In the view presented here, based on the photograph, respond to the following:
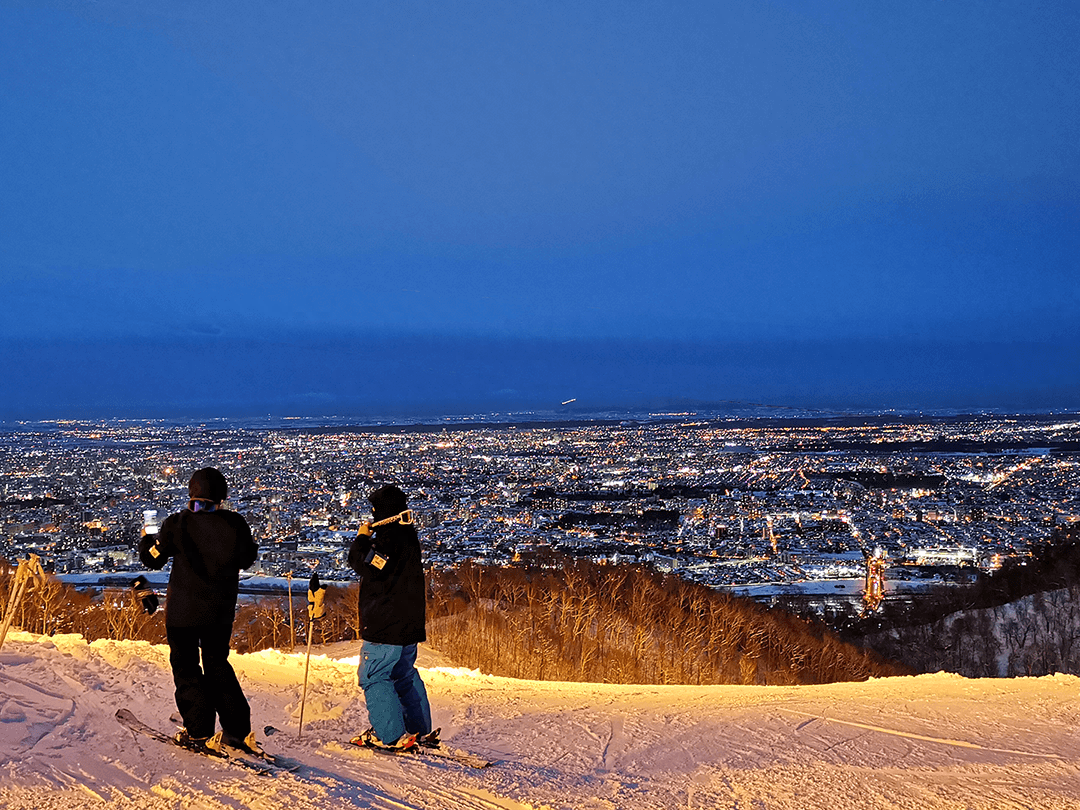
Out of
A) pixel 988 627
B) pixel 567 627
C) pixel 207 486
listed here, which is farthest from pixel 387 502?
pixel 988 627

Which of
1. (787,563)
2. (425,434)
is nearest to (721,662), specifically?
(787,563)

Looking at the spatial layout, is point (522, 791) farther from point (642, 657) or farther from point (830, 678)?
point (830, 678)

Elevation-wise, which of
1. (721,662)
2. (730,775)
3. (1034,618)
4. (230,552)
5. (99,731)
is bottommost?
(1034,618)

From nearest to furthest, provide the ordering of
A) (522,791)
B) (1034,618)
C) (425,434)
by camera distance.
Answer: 1. (522,791)
2. (1034,618)
3. (425,434)

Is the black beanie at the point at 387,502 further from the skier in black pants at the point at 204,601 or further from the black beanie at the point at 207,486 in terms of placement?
the black beanie at the point at 207,486

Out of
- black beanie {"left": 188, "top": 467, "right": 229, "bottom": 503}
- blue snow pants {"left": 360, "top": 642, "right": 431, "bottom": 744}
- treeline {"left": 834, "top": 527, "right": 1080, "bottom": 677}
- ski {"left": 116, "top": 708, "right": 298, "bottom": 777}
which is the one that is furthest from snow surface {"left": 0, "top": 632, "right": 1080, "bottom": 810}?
treeline {"left": 834, "top": 527, "right": 1080, "bottom": 677}

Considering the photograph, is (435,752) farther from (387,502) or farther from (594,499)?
(594,499)

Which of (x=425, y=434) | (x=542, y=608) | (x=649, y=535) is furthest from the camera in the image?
Answer: (x=425, y=434)
